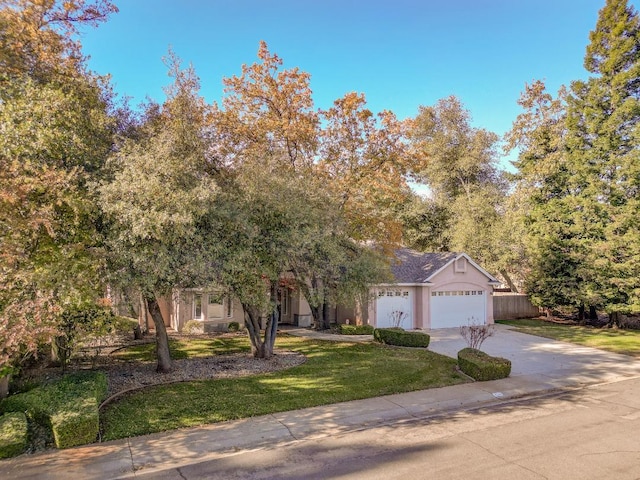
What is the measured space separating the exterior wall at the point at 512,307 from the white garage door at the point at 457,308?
167 inches

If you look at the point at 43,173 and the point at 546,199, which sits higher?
the point at 546,199

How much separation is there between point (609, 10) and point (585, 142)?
7258mm

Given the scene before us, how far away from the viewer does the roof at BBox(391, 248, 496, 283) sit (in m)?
22.9

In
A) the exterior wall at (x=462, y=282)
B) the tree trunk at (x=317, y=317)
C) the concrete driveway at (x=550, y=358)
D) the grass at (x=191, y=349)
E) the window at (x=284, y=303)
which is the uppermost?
the exterior wall at (x=462, y=282)

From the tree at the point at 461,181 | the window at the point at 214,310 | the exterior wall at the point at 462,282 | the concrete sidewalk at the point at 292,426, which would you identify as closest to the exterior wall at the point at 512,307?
the tree at the point at 461,181

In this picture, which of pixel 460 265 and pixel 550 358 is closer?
pixel 550 358

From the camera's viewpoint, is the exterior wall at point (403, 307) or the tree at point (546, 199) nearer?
the exterior wall at point (403, 307)

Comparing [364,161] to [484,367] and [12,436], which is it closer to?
[484,367]

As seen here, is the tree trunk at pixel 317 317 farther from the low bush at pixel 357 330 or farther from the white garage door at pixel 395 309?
the white garage door at pixel 395 309

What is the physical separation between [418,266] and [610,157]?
12.2m

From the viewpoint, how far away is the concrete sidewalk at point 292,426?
21.7 ft

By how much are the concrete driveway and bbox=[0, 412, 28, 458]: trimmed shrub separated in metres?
12.4

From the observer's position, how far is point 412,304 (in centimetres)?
2312

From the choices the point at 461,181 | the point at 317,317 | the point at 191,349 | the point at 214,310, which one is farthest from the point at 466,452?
the point at 461,181
